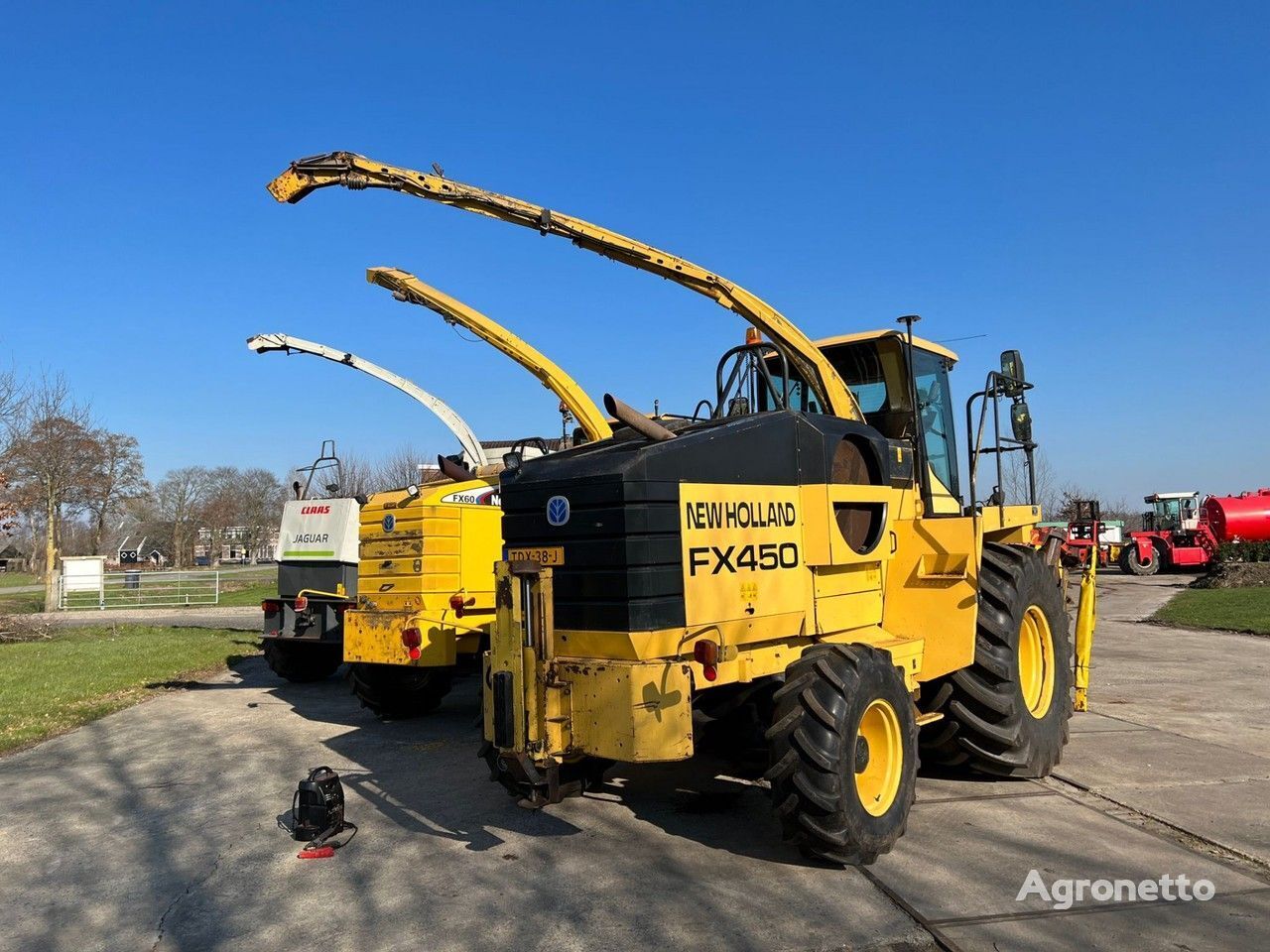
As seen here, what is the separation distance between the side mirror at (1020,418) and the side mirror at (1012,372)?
0.40ft

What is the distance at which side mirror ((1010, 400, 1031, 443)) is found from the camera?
266 inches

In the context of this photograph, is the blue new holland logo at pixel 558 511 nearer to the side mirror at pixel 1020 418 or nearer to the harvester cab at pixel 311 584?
the side mirror at pixel 1020 418

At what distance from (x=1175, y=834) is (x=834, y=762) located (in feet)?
7.47

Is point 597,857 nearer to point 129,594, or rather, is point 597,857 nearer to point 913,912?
point 913,912

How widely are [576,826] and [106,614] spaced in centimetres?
2406

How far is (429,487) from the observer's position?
340 inches

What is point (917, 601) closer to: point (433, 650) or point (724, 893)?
point (724, 893)

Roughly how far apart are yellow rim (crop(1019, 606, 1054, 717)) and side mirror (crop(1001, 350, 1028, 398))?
1635 millimetres

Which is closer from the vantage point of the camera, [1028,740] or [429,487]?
[1028,740]

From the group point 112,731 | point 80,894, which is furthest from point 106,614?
point 80,894

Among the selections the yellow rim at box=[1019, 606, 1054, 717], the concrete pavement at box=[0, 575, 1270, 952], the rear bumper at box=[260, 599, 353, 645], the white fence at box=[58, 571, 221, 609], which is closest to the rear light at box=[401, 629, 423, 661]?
the concrete pavement at box=[0, 575, 1270, 952]

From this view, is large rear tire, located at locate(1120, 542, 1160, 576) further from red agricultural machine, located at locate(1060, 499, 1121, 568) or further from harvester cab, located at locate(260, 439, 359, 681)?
harvester cab, located at locate(260, 439, 359, 681)

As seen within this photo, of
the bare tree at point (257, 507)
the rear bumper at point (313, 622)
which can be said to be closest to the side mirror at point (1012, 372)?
the rear bumper at point (313, 622)

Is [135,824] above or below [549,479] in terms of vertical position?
below
